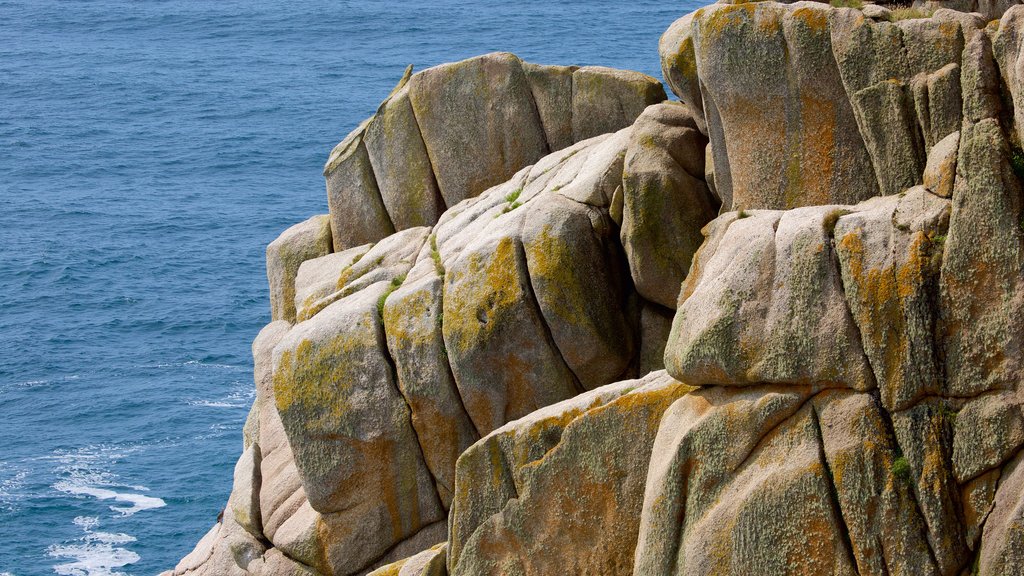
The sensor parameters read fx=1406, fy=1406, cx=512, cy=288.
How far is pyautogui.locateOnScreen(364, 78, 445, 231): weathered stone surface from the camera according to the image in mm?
47812

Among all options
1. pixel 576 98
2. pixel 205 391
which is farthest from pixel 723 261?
pixel 205 391

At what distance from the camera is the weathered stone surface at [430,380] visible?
3897cm

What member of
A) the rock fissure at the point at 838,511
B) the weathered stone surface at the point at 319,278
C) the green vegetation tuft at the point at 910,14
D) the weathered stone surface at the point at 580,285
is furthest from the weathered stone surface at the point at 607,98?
the rock fissure at the point at 838,511

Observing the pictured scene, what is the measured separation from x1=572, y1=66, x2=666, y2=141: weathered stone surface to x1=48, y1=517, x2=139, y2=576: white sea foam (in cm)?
3323

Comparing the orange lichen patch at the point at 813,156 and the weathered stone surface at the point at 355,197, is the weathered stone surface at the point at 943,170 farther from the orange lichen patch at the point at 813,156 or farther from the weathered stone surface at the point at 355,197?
the weathered stone surface at the point at 355,197

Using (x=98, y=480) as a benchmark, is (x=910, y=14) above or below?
above

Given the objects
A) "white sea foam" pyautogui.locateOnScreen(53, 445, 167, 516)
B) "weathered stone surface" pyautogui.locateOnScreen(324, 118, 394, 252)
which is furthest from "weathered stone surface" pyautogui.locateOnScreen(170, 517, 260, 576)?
"white sea foam" pyautogui.locateOnScreen(53, 445, 167, 516)

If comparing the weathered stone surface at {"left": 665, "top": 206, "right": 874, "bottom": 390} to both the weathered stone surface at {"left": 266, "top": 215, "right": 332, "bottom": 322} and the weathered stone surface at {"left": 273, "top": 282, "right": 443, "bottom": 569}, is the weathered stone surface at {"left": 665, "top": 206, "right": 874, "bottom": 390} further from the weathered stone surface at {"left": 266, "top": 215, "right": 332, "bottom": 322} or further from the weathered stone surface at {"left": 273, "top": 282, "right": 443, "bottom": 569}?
the weathered stone surface at {"left": 266, "top": 215, "right": 332, "bottom": 322}

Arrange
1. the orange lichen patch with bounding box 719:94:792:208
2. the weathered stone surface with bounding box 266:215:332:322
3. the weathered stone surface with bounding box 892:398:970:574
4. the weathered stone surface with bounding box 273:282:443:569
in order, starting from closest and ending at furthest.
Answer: the weathered stone surface with bounding box 892:398:970:574 → the orange lichen patch with bounding box 719:94:792:208 → the weathered stone surface with bounding box 273:282:443:569 → the weathered stone surface with bounding box 266:215:332:322

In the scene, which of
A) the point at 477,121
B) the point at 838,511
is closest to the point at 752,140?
the point at 838,511

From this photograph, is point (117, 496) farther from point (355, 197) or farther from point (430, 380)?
point (430, 380)

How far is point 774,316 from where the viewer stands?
90.2ft

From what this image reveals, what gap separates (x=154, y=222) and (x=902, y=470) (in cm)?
10184

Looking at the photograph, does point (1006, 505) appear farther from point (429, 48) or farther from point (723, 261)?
point (429, 48)
